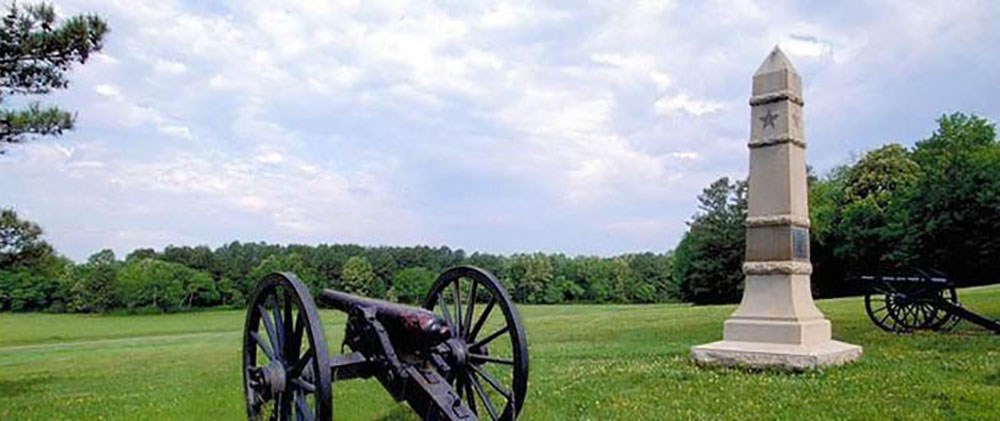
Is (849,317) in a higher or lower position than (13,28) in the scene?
lower

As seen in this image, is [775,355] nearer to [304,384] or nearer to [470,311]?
[470,311]

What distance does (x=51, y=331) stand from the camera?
3192cm

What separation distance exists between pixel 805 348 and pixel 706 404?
253cm

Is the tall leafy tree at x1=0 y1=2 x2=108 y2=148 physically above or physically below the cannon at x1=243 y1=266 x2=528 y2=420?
above

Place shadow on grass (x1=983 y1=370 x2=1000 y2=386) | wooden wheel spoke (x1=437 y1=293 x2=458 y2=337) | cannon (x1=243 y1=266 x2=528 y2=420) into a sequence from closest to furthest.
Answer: cannon (x1=243 y1=266 x2=528 y2=420) → wooden wheel spoke (x1=437 y1=293 x2=458 y2=337) → shadow on grass (x1=983 y1=370 x2=1000 y2=386)

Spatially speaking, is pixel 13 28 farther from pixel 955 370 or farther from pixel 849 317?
pixel 849 317

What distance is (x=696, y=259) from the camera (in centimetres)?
4453

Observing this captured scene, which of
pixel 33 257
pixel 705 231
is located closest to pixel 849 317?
pixel 33 257

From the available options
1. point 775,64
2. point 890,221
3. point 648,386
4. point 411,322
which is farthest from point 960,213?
point 411,322

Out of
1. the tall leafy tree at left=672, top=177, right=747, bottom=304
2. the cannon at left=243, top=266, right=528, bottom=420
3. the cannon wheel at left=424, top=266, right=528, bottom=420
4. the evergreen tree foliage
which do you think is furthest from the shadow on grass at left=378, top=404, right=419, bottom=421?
the tall leafy tree at left=672, top=177, right=747, bottom=304

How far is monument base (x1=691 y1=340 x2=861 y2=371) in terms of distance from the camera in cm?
837

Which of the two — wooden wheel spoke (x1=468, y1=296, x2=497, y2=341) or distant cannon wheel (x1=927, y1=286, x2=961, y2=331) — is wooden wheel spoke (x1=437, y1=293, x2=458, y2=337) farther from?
distant cannon wheel (x1=927, y1=286, x2=961, y2=331)

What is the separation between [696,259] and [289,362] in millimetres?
41539

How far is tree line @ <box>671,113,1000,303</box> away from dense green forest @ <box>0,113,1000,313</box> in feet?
0.18
